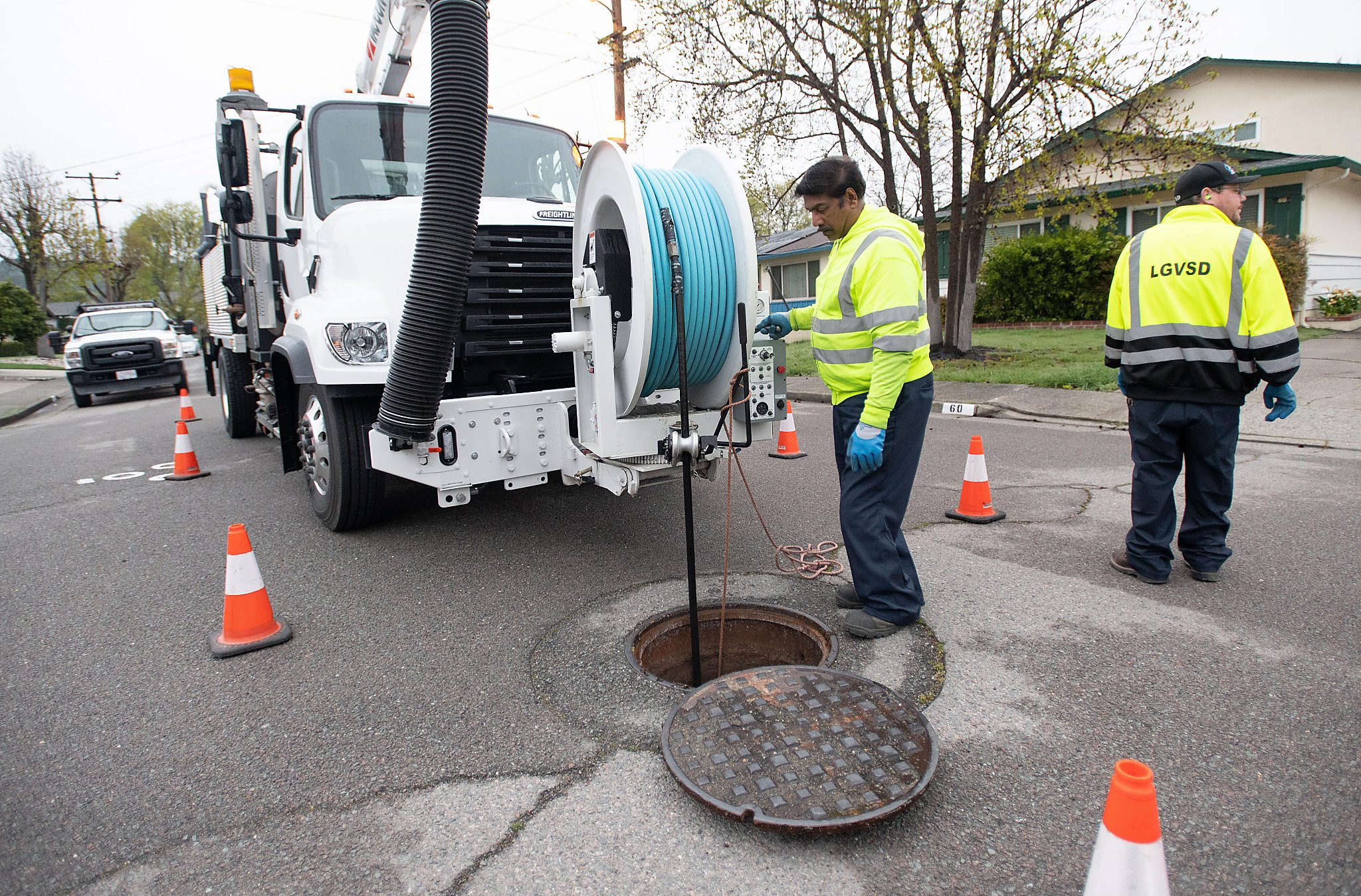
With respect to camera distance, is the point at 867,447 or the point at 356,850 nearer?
the point at 356,850

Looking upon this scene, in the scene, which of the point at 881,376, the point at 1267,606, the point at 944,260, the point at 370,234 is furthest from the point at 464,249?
the point at 944,260

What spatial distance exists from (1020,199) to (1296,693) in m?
10.5

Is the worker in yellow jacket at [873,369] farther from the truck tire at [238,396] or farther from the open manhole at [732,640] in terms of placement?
the truck tire at [238,396]

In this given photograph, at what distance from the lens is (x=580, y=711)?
2.89 m

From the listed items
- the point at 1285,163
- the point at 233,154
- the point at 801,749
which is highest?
the point at 1285,163

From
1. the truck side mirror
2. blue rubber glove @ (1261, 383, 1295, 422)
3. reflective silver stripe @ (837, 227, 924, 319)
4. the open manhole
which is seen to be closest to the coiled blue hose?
reflective silver stripe @ (837, 227, 924, 319)

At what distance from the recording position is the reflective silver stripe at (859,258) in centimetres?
320

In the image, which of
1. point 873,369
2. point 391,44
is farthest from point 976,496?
point 391,44

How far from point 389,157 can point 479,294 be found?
5.34ft

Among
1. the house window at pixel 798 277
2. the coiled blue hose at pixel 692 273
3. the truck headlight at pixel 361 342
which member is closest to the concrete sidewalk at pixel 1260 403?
the coiled blue hose at pixel 692 273

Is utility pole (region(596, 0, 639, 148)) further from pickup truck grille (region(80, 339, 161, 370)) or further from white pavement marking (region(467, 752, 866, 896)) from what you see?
white pavement marking (region(467, 752, 866, 896))

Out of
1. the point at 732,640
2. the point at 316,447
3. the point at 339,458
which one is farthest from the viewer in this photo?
the point at 316,447

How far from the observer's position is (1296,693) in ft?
9.35

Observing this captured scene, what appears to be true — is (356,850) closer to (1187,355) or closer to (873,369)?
(873,369)
